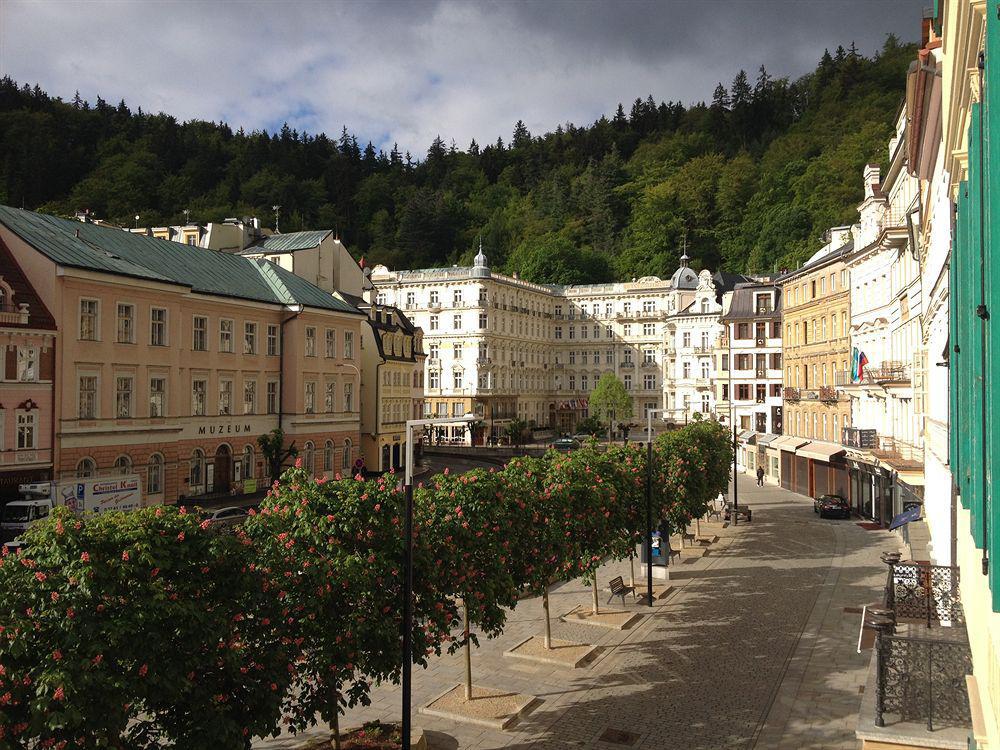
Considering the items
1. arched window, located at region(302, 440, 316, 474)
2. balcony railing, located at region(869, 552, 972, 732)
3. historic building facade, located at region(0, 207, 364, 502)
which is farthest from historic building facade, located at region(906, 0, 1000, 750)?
arched window, located at region(302, 440, 316, 474)

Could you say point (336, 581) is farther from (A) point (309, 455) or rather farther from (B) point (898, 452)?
(A) point (309, 455)

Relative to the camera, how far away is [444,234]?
461 feet


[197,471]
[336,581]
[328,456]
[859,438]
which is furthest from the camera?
[328,456]

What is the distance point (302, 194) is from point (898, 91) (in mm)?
97156

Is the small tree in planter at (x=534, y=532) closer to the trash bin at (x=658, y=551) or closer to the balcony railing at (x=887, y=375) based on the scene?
the trash bin at (x=658, y=551)

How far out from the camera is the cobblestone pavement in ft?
53.0

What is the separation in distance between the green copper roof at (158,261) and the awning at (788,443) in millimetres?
Answer: 31520

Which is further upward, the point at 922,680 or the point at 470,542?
the point at 470,542

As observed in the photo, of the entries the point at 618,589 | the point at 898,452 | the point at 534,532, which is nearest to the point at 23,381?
the point at 534,532

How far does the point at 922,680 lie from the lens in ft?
36.5

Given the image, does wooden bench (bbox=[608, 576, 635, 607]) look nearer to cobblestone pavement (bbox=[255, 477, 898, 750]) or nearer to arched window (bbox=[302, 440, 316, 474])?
cobblestone pavement (bbox=[255, 477, 898, 750])

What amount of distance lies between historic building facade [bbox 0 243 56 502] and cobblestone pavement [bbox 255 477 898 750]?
2119cm

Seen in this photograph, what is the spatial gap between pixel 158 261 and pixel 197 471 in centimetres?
1103

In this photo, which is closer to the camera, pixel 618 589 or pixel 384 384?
pixel 618 589
